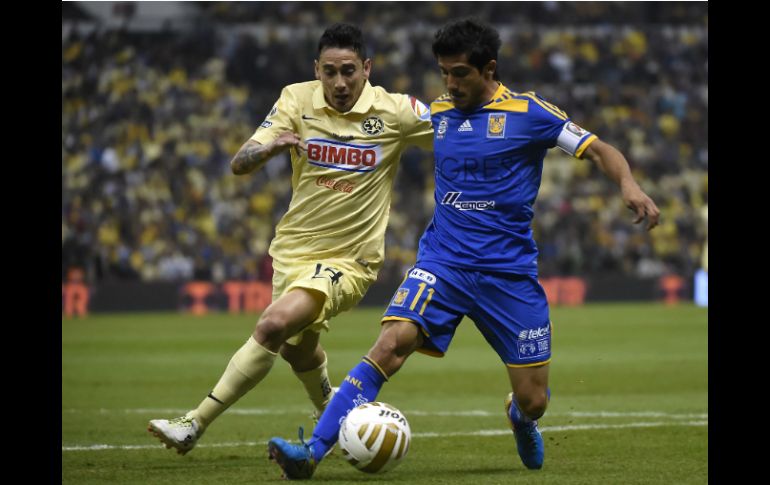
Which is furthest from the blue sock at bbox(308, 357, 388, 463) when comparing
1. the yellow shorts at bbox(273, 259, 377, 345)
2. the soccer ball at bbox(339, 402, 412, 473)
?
the yellow shorts at bbox(273, 259, 377, 345)

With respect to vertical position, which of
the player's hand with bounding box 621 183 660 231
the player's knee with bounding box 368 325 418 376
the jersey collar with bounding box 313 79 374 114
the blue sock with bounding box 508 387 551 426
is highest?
the jersey collar with bounding box 313 79 374 114

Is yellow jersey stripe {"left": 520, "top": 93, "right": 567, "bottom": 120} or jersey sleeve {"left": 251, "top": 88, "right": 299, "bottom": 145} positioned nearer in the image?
yellow jersey stripe {"left": 520, "top": 93, "right": 567, "bottom": 120}

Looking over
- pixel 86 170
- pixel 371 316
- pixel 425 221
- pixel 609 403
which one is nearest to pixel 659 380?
pixel 609 403

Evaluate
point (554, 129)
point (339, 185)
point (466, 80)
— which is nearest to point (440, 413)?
point (339, 185)

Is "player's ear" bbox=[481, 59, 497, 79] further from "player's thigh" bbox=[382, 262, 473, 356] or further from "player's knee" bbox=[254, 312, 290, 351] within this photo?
"player's knee" bbox=[254, 312, 290, 351]

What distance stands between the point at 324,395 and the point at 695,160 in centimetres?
2736

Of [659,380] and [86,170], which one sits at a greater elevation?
[86,170]

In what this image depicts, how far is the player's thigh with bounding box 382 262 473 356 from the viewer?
265 inches

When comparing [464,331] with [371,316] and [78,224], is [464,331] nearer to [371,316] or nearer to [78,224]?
[371,316]

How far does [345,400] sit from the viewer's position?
652 centimetres

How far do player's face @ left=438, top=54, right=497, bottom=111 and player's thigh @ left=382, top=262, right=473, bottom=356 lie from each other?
A: 0.96m

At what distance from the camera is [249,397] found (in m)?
12.3

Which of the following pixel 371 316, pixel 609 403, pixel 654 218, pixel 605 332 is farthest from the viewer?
pixel 371 316

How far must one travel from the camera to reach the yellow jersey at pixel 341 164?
25.2 ft
